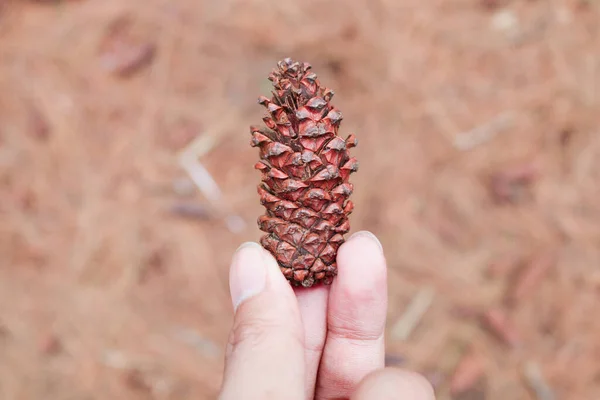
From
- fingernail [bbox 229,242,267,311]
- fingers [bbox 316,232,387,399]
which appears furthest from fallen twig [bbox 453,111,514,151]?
fingernail [bbox 229,242,267,311]

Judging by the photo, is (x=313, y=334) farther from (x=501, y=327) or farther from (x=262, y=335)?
(x=501, y=327)

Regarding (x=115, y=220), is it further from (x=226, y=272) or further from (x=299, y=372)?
(x=299, y=372)

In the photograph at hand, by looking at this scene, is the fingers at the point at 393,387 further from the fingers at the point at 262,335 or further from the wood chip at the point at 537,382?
the wood chip at the point at 537,382

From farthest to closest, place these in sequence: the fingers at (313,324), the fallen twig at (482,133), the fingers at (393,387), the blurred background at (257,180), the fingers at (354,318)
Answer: the fallen twig at (482,133), the blurred background at (257,180), the fingers at (313,324), the fingers at (354,318), the fingers at (393,387)

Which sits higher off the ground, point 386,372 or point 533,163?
point 533,163

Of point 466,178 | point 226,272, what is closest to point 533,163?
point 466,178

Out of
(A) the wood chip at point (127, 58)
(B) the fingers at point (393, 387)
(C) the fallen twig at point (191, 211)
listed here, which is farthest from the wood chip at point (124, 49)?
(B) the fingers at point (393, 387)

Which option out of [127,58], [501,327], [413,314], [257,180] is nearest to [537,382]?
[501,327]

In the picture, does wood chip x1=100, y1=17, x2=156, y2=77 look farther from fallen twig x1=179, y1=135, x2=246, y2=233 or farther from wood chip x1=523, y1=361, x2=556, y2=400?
wood chip x1=523, y1=361, x2=556, y2=400
